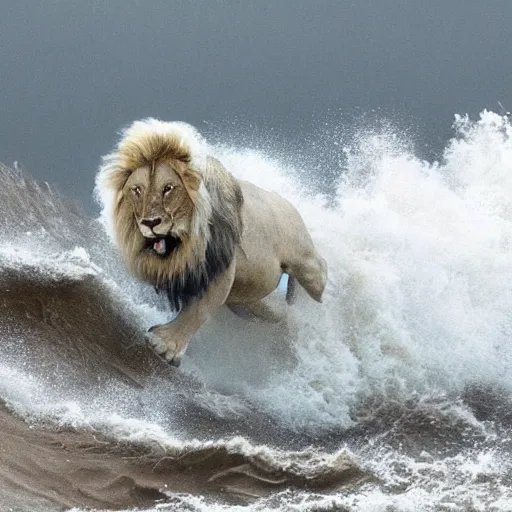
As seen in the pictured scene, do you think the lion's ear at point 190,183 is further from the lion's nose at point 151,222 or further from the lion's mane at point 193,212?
the lion's nose at point 151,222

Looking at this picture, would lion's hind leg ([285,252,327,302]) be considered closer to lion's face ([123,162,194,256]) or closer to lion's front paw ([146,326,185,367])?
lion's front paw ([146,326,185,367])

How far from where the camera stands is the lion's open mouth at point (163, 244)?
4.63 metres

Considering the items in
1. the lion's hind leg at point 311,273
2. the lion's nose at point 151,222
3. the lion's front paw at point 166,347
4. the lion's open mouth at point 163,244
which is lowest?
the lion's front paw at point 166,347

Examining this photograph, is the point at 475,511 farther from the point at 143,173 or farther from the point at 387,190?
the point at 387,190

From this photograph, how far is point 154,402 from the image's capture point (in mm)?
4895

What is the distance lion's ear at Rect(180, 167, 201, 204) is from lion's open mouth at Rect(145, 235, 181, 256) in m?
0.20

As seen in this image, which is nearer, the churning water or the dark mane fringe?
the churning water

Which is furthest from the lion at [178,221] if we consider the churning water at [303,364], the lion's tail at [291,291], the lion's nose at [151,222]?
the lion's tail at [291,291]

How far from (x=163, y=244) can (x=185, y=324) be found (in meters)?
0.40

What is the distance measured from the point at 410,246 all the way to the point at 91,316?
222 cm

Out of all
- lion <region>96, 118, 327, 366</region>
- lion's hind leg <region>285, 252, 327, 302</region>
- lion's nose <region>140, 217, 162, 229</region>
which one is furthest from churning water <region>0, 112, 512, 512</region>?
lion's nose <region>140, 217, 162, 229</region>

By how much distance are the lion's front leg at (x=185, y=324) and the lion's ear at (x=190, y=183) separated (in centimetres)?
46

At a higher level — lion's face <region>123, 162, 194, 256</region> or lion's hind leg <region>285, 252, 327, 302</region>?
lion's hind leg <region>285, 252, 327, 302</region>

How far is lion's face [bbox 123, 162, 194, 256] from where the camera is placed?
4520mm
